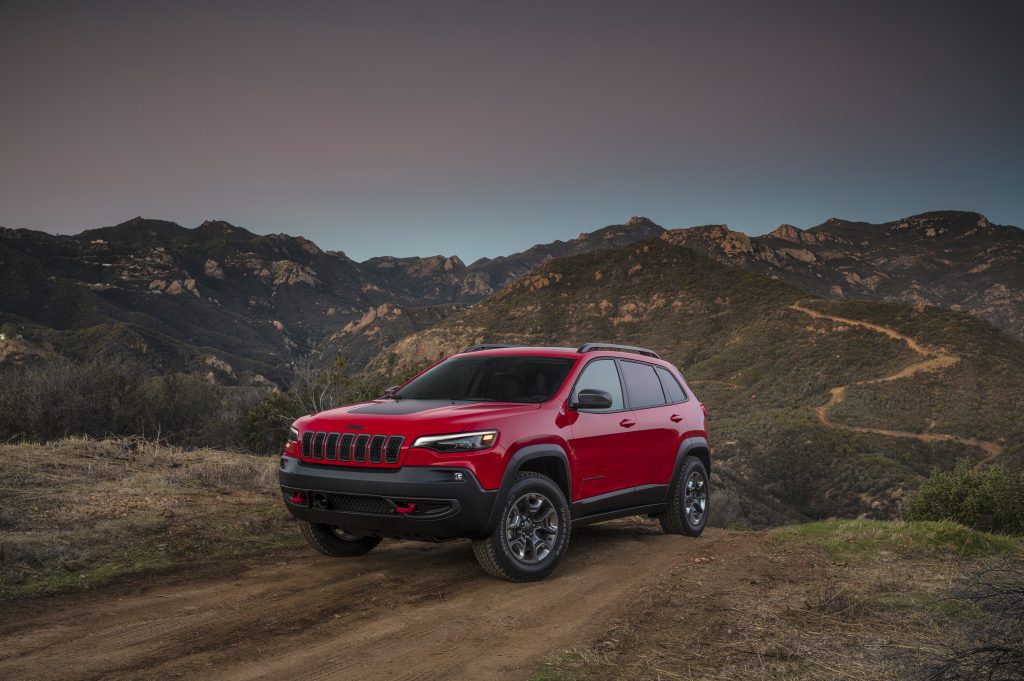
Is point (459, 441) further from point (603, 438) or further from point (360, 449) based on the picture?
point (603, 438)

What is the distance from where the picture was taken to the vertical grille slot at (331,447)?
223 inches

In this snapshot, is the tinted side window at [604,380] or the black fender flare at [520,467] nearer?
the black fender flare at [520,467]

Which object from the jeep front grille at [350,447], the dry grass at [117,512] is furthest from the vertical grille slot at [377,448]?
the dry grass at [117,512]

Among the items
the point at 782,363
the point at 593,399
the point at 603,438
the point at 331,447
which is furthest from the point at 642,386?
the point at 782,363

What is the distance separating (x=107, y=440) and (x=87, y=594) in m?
6.78

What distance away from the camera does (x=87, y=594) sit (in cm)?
527

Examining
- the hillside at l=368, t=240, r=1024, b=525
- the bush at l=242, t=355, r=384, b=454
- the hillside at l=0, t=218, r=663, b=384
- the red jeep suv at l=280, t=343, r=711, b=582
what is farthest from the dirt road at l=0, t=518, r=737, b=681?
the hillside at l=0, t=218, r=663, b=384

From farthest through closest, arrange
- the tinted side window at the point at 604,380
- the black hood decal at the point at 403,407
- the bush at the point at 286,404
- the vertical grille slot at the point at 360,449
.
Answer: the bush at the point at 286,404, the tinted side window at the point at 604,380, the black hood decal at the point at 403,407, the vertical grille slot at the point at 360,449

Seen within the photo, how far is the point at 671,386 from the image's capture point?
825cm

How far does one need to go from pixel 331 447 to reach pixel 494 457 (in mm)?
1292

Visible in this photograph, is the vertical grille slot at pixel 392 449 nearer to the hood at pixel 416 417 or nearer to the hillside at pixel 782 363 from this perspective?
the hood at pixel 416 417

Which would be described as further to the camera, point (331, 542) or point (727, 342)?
point (727, 342)

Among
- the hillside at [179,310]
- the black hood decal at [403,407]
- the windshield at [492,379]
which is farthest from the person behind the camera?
the hillside at [179,310]

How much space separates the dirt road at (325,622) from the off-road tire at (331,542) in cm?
12
